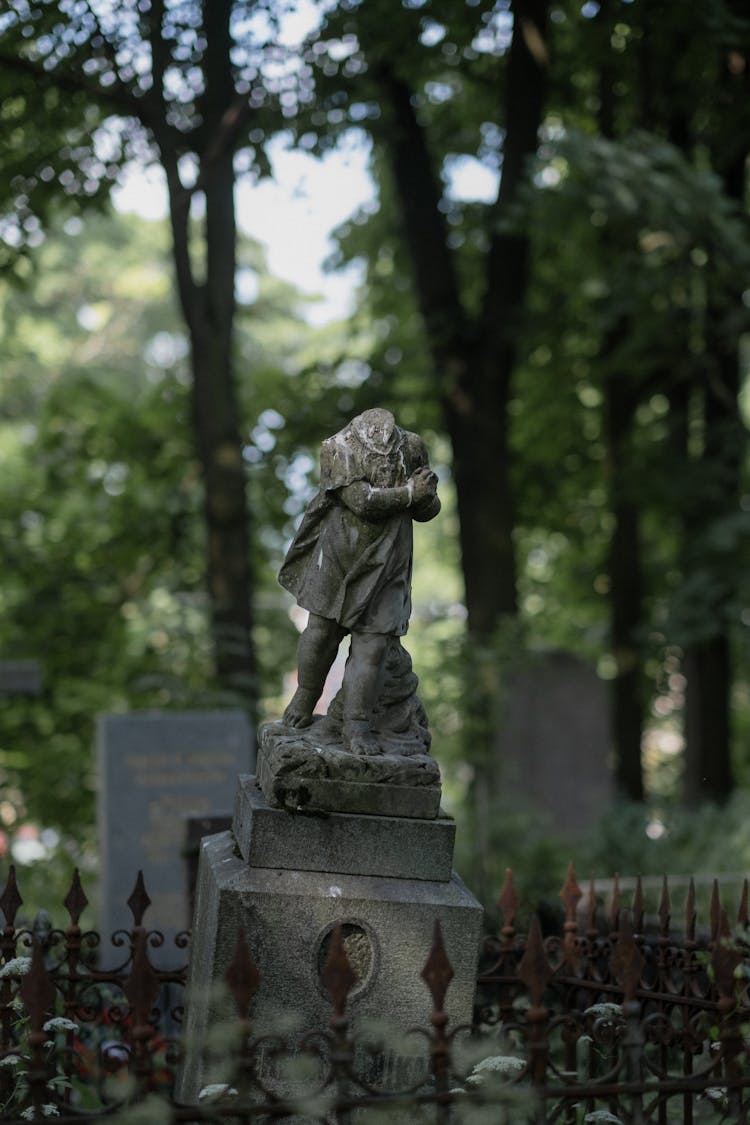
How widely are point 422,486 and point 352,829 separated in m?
1.34

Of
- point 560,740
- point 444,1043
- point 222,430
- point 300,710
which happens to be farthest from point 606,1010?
point 560,740

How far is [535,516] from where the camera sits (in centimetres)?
1909

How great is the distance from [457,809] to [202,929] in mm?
8985

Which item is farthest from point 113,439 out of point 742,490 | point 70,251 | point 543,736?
point 70,251

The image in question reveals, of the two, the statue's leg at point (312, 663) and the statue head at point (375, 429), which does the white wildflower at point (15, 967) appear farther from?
the statue head at point (375, 429)

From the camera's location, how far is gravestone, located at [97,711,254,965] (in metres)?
11.2

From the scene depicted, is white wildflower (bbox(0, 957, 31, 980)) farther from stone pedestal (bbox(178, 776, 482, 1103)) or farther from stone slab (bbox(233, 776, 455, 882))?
stone slab (bbox(233, 776, 455, 882))

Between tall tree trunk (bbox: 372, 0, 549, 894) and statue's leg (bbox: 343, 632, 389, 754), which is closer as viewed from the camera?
statue's leg (bbox: 343, 632, 389, 754)

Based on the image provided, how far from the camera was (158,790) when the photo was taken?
1158 cm

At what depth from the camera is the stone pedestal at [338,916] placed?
17.2 ft

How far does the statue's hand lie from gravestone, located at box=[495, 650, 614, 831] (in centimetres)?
911

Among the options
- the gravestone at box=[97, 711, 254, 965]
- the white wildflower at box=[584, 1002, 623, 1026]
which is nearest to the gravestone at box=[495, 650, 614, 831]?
the gravestone at box=[97, 711, 254, 965]

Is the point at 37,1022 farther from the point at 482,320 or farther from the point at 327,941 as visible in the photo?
the point at 482,320

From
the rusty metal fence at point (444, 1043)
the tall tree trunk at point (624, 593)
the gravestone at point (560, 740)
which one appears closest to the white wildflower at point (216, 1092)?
the rusty metal fence at point (444, 1043)
